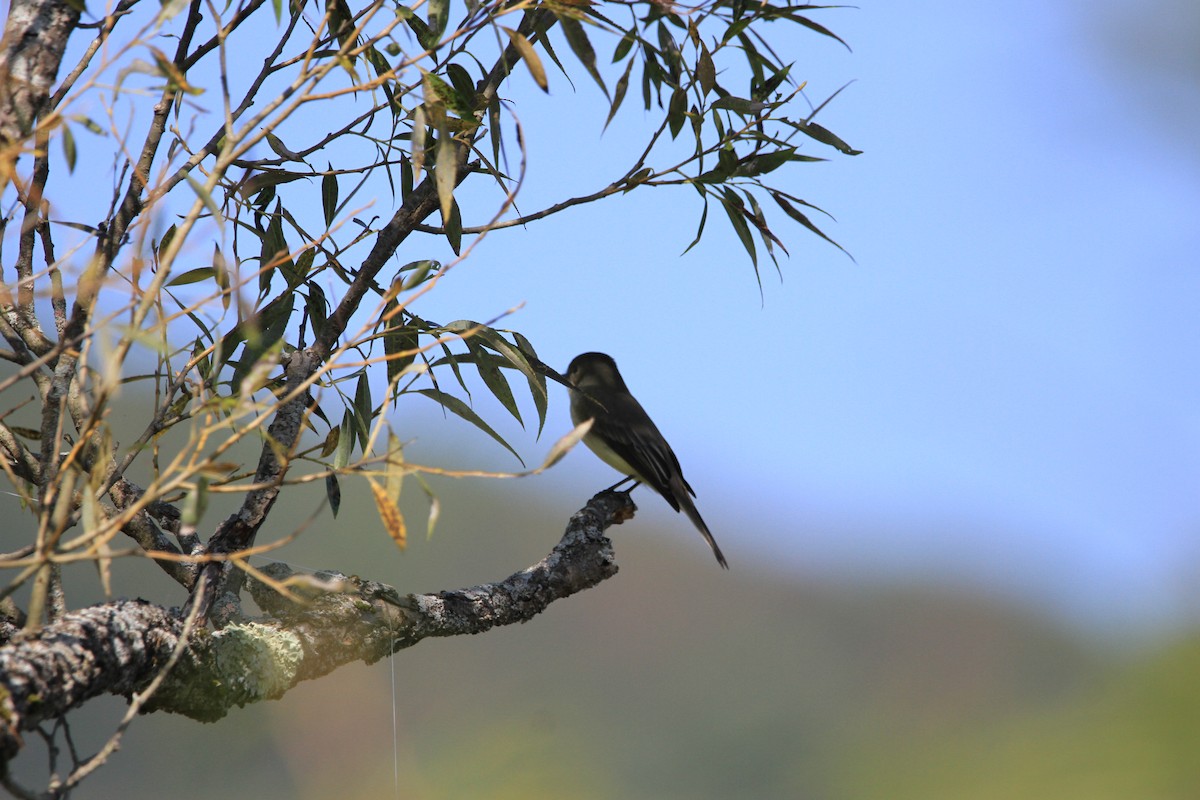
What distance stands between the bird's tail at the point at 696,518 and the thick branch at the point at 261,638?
55.0 inches

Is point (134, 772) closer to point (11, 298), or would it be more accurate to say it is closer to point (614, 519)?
point (614, 519)

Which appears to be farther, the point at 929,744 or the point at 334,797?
the point at 929,744

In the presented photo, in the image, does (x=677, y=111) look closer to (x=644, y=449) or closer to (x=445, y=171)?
(x=445, y=171)

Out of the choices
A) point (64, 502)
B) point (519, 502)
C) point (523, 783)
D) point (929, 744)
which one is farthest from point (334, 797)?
point (929, 744)

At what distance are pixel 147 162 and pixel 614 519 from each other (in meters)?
1.52

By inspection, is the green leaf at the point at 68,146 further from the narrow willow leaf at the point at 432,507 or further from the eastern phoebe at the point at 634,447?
the eastern phoebe at the point at 634,447

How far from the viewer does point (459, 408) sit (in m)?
2.42

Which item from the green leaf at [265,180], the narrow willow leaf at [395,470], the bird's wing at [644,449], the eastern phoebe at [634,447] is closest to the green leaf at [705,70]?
the green leaf at [265,180]

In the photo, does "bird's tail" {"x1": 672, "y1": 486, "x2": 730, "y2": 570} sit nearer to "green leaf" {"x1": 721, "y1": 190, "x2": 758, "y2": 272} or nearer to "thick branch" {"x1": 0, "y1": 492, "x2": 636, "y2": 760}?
"thick branch" {"x1": 0, "y1": 492, "x2": 636, "y2": 760}

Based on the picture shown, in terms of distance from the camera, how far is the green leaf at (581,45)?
6.17ft

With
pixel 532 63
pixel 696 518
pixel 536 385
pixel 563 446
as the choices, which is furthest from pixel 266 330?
pixel 696 518

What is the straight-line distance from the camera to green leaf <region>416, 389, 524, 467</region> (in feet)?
7.82

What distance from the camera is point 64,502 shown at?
1254 millimetres

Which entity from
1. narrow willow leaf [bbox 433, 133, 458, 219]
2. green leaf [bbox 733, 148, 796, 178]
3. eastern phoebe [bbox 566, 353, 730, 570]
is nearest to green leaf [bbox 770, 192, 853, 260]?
green leaf [bbox 733, 148, 796, 178]
